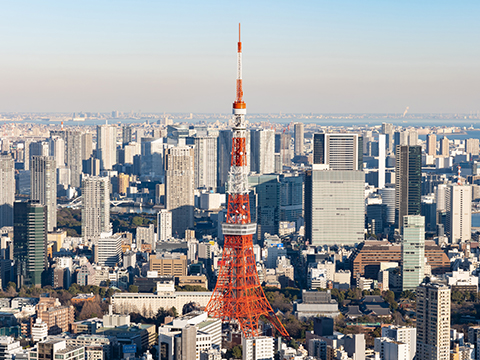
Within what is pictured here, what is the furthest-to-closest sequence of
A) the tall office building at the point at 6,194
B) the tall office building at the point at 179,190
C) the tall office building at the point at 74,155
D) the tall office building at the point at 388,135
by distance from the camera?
1. the tall office building at the point at 388,135
2. the tall office building at the point at 74,155
3. the tall office building at the point at 6,194
4. the tall office building at the point at 179,190

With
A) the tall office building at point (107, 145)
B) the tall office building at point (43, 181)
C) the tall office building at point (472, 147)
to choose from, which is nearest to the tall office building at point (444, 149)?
the tall office building at point (472, 147)

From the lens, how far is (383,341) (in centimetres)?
A: 1745

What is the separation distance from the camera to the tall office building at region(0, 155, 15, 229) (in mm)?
38797

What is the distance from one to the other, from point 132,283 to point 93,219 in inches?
436

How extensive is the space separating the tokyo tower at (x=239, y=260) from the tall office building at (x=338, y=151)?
1634cm

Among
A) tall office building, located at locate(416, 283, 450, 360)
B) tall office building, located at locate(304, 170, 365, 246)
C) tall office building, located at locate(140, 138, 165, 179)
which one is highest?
tall office building, located at locate(140, 138, 165, 179)

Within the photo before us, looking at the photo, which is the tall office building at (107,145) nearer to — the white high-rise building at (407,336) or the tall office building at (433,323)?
→ the white high-rise building at (407,336)

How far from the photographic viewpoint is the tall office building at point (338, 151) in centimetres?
3700

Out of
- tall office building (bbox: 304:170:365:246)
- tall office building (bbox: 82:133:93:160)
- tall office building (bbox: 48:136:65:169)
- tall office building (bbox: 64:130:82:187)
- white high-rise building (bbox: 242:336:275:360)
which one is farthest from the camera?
tall office building (bbox: 82:133:93:160)

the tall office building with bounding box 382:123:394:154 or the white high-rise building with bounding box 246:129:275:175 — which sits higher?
the tall office building with bounding box 382:123:394:154

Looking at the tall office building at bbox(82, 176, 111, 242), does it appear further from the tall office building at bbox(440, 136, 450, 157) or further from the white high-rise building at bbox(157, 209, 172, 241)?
the tall office building at bbox(440, 136, 450, 157)

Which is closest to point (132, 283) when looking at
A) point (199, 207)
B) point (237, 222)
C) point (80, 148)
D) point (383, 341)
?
point (237, 222)

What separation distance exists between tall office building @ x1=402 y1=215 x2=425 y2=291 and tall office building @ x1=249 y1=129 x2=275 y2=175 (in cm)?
2784

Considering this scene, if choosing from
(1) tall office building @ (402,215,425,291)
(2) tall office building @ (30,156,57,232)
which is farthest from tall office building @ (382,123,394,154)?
(1) tall office building @ (402,215,425,291)
